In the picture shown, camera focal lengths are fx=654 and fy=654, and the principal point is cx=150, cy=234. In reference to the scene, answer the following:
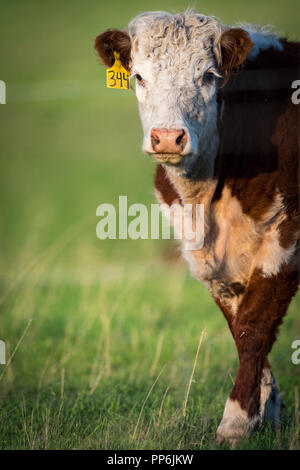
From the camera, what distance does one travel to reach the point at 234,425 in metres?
3.83

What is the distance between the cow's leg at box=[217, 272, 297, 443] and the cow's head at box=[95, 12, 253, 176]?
0.86 metres

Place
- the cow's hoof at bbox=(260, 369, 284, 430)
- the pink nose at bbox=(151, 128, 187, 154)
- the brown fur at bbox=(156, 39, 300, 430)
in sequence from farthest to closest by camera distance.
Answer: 1. the cow's hoof at bbox=(260, 369, 284, 430)
2. the brown fur at bbox=(156, 39, 300, 430)
3. the pink nose at bbox=(151, 128, 187, 154)

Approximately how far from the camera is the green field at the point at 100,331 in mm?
3970

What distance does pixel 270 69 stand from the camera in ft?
14.1

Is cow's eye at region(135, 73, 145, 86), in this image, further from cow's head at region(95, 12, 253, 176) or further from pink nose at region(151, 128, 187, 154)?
pink nose at region(151, 128, 187, 154)

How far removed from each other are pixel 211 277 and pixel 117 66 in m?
1.57

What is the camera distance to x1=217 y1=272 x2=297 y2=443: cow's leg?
3.92 meters

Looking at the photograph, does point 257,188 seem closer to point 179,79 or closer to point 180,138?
point 180,138

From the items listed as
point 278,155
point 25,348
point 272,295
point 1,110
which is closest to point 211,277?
point 272,295

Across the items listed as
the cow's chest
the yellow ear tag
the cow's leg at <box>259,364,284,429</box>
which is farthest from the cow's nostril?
the cow's leg at <box>259,364,284,429</box>

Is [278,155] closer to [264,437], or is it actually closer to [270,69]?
[270,69]

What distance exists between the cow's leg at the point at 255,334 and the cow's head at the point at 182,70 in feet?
2.81

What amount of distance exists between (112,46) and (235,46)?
84cm

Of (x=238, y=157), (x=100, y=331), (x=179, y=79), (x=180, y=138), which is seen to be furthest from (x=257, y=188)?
(x=100, y=331)
